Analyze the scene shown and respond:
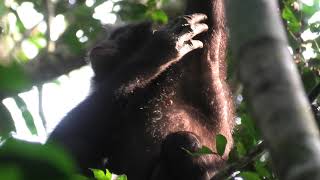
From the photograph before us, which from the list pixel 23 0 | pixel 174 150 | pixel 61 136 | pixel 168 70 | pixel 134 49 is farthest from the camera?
pixel 23 0

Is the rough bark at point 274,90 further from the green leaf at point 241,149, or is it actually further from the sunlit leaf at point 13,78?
the green leaf at point 241,149

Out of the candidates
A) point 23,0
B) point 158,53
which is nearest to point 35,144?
point 158,53

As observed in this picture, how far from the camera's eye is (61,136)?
464cm

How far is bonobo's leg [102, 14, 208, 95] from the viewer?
15.1ft

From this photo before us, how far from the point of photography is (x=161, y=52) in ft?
15.2

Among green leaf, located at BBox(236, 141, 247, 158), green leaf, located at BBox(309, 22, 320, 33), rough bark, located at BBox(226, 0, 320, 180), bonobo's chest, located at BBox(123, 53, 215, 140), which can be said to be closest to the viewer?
rough bark, located at BBox(226, 0, 320, 180)

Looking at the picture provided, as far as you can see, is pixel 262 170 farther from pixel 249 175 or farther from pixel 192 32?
pixel 192 32

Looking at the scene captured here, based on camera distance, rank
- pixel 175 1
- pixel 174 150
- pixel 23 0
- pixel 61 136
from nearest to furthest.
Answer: pixel 174 150, pixel 61 136, pixel 23 0, pixel 175 1

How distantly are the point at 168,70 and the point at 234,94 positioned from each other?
0.65m

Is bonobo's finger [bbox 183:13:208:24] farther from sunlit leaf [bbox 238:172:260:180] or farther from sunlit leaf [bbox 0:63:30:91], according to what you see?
sunlit leaf [bbox 0:63:30:91]

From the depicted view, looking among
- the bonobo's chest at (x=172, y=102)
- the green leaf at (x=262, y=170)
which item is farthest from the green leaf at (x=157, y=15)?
the green leaf at (x=262, y=170)

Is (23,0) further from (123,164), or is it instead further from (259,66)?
(259,66)

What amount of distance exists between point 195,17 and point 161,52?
1.39 feet

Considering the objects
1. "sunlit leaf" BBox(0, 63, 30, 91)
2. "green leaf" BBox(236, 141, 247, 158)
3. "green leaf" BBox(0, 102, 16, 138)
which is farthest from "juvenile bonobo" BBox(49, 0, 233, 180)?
"sunlit leaf" BBox(0, 63, 30, 91)
